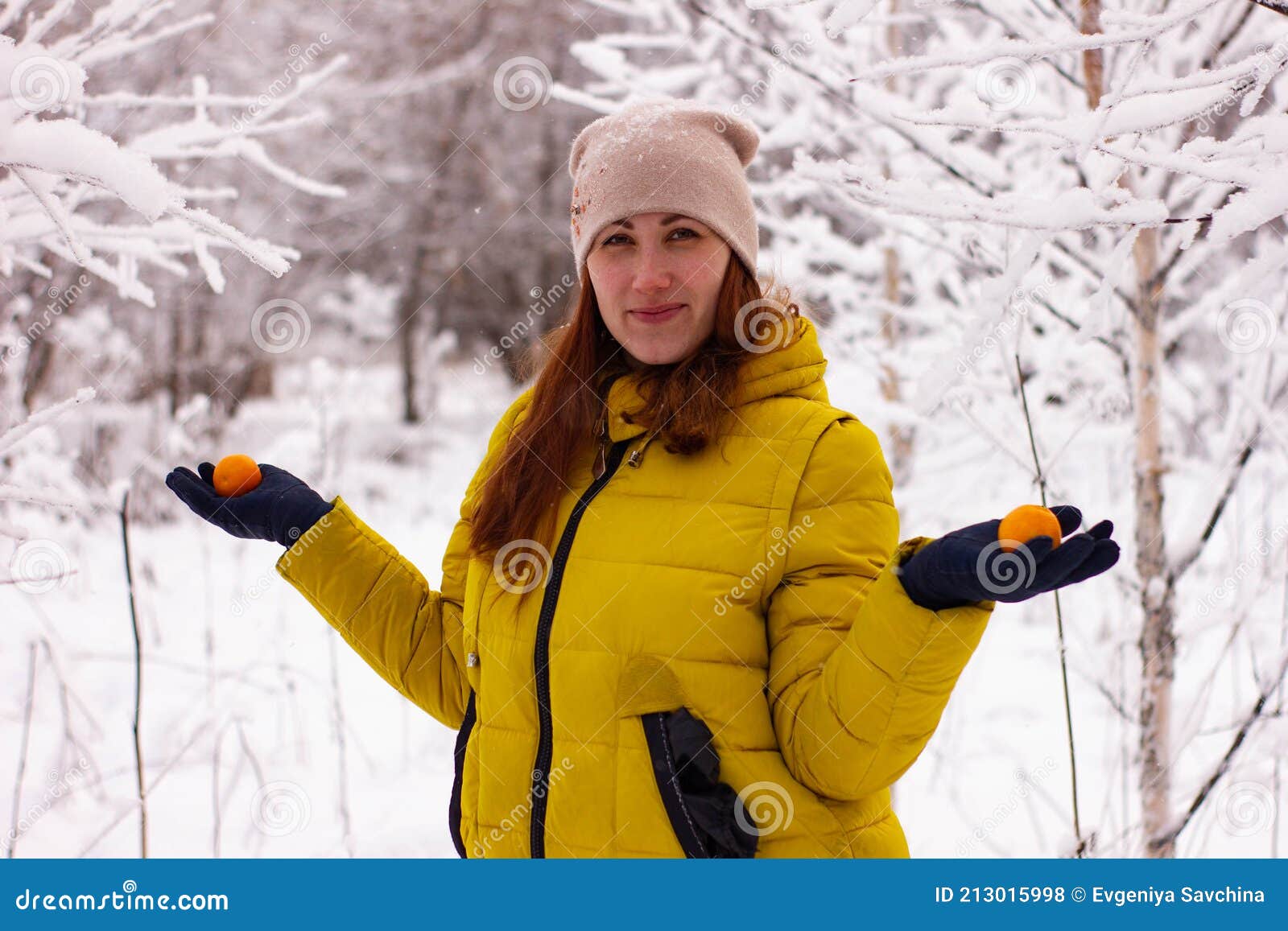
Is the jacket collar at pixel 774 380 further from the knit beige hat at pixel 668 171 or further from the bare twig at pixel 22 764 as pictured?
the bare twig at pixel 22 764

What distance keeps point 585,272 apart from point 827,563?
2.49 feet

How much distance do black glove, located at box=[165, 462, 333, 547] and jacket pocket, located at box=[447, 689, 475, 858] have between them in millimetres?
474

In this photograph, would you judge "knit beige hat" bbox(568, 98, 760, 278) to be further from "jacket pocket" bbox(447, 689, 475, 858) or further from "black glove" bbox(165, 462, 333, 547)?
"jacket pocket" bbox(447, 689, 475, 858)

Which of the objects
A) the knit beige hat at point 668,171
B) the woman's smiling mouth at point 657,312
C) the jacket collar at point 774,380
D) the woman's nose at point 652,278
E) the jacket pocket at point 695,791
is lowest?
the jacket pocket at point 695,791

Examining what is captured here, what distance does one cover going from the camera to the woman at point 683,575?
1361mm

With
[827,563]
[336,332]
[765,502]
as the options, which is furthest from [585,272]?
[336,332]

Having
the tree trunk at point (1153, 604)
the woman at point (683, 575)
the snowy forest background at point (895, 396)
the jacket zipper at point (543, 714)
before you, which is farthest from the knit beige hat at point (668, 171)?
the tree trunk at point (1153, 604)

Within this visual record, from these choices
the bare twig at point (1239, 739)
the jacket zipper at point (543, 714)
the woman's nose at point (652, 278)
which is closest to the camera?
the jacket zipper at point (543, 714)

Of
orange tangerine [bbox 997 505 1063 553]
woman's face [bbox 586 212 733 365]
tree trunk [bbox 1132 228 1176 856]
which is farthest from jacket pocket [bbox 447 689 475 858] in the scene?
tree trunk [bbox 1132 228 1176 856]

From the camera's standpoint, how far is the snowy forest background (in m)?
1.42

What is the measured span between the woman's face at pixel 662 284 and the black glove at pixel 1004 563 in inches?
24.0

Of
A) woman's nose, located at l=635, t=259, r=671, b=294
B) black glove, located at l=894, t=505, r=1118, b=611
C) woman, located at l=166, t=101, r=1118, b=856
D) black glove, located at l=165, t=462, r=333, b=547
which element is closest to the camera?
black glove, located at l=894, t=505, r=1118, b=611

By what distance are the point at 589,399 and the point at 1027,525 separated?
837 mm

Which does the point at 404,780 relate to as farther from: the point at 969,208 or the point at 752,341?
the point at 969,208
